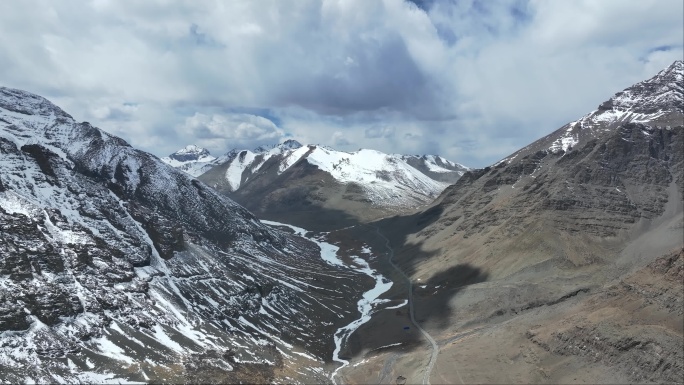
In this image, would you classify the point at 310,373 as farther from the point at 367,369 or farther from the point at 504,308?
the point at 504,308

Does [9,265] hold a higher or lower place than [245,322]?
higher

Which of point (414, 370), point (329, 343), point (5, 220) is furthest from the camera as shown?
point (329, 343)

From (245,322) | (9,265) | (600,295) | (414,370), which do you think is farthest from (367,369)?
(9,265)

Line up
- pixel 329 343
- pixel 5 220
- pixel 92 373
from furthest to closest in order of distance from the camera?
pixel 329 343, pixel 5 220, pixel 92 373

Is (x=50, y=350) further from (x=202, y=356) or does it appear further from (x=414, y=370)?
(x=414, y=370)

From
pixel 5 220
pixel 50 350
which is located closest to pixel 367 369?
pixel 50 350

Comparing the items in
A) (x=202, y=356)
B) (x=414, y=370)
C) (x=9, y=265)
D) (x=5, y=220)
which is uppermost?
(x=5, y=220)

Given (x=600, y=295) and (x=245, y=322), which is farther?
(x=245, y=322)

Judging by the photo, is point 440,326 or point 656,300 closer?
point 656,300

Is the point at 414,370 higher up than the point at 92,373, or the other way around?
the point at 92,373
